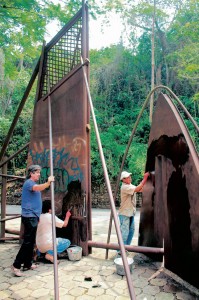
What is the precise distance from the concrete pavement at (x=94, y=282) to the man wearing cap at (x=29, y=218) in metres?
0.20

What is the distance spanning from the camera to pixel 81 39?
Result: 5199mm

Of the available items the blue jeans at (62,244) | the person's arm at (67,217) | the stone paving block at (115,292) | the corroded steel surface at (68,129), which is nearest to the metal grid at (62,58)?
the corroded steel surface at (68,129)

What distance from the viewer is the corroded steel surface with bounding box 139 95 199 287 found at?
3334mm

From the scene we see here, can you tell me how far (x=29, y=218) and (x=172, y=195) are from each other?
2.28 m

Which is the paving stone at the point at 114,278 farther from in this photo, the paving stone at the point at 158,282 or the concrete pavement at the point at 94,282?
the paving stone at the point at 158,282

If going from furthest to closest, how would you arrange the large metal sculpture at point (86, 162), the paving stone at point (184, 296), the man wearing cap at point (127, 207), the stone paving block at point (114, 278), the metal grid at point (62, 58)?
the metal grid at point (62, 58) → the man wearing cap at point (127, 207) → the stone paving block at point (114, 278) → the large metal sculpture at point (86, 162) → the paving stone at point (184, 296)

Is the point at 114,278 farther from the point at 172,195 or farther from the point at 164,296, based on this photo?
the point at 172,195

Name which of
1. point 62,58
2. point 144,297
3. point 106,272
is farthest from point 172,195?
point 62,58

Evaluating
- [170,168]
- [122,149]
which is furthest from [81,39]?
[122,149]

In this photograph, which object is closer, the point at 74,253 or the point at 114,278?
the point at 114,278

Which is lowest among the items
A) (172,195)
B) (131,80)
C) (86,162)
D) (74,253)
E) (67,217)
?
(74,253)

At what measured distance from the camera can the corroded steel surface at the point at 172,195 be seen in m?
3.33

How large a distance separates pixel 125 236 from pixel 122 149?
11.9 meters

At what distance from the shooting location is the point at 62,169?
17.0ft
